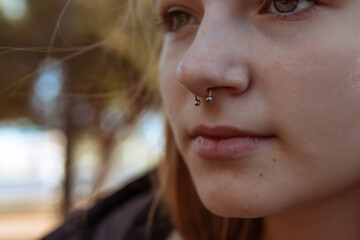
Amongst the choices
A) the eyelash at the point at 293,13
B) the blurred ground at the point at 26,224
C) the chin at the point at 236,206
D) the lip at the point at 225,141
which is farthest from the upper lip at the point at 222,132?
the blurred ground at the point at 26,224

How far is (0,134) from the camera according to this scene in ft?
7.27

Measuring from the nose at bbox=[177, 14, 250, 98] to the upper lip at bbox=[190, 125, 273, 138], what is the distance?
8 centimetres

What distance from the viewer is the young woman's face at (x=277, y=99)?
2.96 ft

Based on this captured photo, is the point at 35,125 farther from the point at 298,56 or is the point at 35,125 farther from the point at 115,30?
the point at 298,56

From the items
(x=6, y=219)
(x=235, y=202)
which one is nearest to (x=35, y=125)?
(x=235, y=202)

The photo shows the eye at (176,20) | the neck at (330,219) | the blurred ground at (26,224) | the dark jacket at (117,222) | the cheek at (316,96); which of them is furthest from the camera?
the blurred ground at (26,224)

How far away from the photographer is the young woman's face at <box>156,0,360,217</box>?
2.96ft

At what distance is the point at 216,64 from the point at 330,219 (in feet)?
1.66

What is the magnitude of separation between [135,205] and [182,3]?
3.05 ft

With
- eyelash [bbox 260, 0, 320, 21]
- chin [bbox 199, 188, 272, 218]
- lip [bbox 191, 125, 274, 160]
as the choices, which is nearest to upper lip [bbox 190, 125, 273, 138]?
lip [bbox 191, 125, 274, 160]

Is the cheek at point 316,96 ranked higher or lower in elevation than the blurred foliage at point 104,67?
lower

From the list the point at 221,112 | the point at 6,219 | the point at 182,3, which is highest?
the point at 6,219

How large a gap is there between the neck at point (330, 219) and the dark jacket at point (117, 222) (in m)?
0.64

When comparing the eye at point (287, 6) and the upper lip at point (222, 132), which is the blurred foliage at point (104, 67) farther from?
the eye at point (287, 6)
